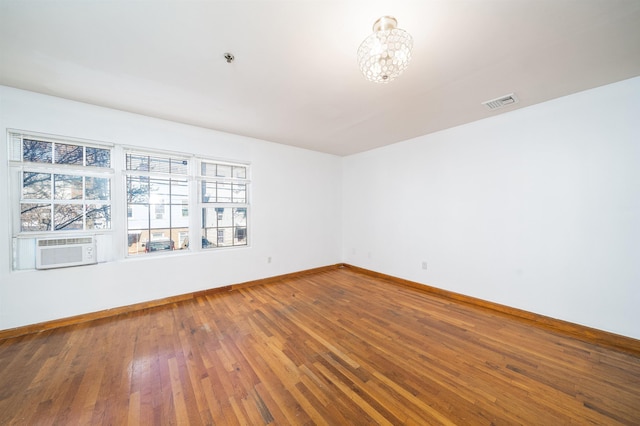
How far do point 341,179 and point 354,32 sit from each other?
396cm

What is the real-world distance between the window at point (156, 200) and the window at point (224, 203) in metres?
0.28

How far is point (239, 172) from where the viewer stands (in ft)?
13.2

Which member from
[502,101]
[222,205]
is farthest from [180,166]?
[502,101]

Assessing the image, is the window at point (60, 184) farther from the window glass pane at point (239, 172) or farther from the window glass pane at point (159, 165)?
the window glass pane at point (239, 172)

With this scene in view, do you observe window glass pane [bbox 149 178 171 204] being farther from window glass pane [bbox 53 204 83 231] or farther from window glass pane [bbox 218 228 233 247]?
window glass pane [bbox 218 228 233 247]

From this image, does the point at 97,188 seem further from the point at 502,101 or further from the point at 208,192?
the point at 502,101

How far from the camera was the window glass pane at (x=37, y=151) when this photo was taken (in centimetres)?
252

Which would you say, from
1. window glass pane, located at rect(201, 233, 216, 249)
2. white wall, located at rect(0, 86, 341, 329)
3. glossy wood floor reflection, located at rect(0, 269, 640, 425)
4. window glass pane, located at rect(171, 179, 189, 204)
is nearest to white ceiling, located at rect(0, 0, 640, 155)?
white wall, located at rect(0, 86, 341, 329)

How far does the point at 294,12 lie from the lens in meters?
1.45

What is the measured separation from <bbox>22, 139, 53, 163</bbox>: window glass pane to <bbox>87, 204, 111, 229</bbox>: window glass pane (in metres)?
0.66

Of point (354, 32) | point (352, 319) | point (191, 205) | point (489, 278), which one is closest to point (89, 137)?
point (191, 205)

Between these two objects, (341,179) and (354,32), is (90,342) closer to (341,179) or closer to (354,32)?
(354,32)

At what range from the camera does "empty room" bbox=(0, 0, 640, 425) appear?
1527 millimetres

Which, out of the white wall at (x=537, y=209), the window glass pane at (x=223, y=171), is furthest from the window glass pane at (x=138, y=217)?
the white wall at (x=537, y=209)
